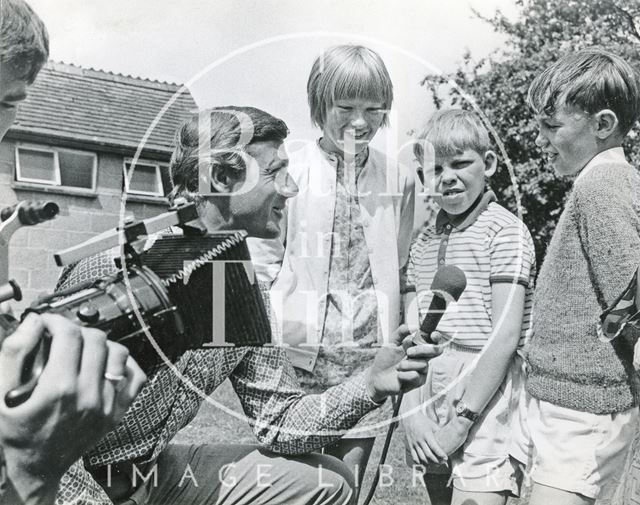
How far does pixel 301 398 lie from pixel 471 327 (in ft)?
1.57

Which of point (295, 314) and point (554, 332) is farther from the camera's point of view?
point (295, 314)

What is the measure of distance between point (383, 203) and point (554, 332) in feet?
1.97

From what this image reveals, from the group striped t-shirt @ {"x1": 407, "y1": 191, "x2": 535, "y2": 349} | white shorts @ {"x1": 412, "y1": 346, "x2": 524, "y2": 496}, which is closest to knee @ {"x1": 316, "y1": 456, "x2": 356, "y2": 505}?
white shorts @ {"x1": 412, "y1": 346, "x2": 524, "y2": 496}

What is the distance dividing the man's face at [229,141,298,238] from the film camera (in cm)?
32

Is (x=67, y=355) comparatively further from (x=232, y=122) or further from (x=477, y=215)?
(x=477, y=215)

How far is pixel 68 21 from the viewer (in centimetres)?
178

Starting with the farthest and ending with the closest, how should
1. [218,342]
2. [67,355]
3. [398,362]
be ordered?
[398,362], [218,342], [67,355]

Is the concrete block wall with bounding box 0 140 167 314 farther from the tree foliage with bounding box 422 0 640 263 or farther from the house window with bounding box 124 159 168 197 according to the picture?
the tree foliage with bounding box 422 0 640 263

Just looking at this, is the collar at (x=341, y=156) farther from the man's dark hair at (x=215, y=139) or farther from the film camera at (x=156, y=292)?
the film camera at (x=156, y=292)

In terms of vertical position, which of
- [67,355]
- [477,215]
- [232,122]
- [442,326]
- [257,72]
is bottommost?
[442,326]

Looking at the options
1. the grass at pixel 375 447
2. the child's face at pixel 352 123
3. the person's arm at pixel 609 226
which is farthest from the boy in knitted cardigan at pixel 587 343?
the grass at pixel 375 447

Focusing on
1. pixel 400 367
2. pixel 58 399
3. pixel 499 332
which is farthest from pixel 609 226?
pixel 58 399

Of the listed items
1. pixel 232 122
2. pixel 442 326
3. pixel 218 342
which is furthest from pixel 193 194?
pixel 442 326

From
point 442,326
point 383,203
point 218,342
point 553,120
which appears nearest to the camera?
point 218,342
